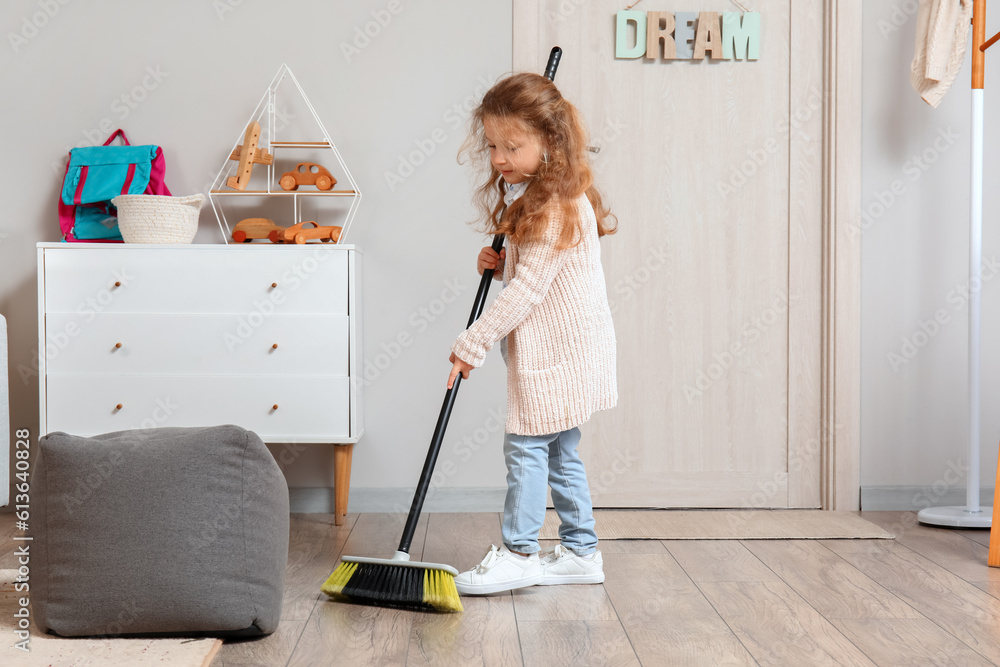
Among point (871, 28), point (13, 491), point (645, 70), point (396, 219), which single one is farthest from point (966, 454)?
point (13, 491)

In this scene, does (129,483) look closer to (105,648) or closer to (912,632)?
(105,648)

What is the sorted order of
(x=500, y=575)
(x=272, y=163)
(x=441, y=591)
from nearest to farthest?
1. (x=441, y=591)
2. (x=500, y=575)
3. (x=272, y=163)

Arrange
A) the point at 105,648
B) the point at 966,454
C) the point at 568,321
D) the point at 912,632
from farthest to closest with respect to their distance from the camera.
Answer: the point at 966,454 → the point at 568,321 → the point at 912,632 → the point at 105,648

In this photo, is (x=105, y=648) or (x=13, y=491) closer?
(x=105, y=648)

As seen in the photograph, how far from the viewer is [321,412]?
7.61 feet

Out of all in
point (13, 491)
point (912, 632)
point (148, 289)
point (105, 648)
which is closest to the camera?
point (105, 648)

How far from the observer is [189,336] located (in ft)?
7.52

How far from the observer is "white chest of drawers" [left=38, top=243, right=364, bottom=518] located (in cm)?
227

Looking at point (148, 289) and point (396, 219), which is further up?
point (396, 219)

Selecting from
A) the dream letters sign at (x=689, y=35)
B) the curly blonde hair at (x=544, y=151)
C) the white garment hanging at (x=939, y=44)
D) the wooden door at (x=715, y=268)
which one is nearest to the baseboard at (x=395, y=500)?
the wooden door at (x=715, y=268)

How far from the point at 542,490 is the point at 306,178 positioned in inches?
48.5

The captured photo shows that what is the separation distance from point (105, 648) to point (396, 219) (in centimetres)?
155

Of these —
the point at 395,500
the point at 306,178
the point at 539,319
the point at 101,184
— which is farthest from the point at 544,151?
the point at 101,184

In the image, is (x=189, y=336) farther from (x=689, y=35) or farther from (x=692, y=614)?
(x=689, y=35)
